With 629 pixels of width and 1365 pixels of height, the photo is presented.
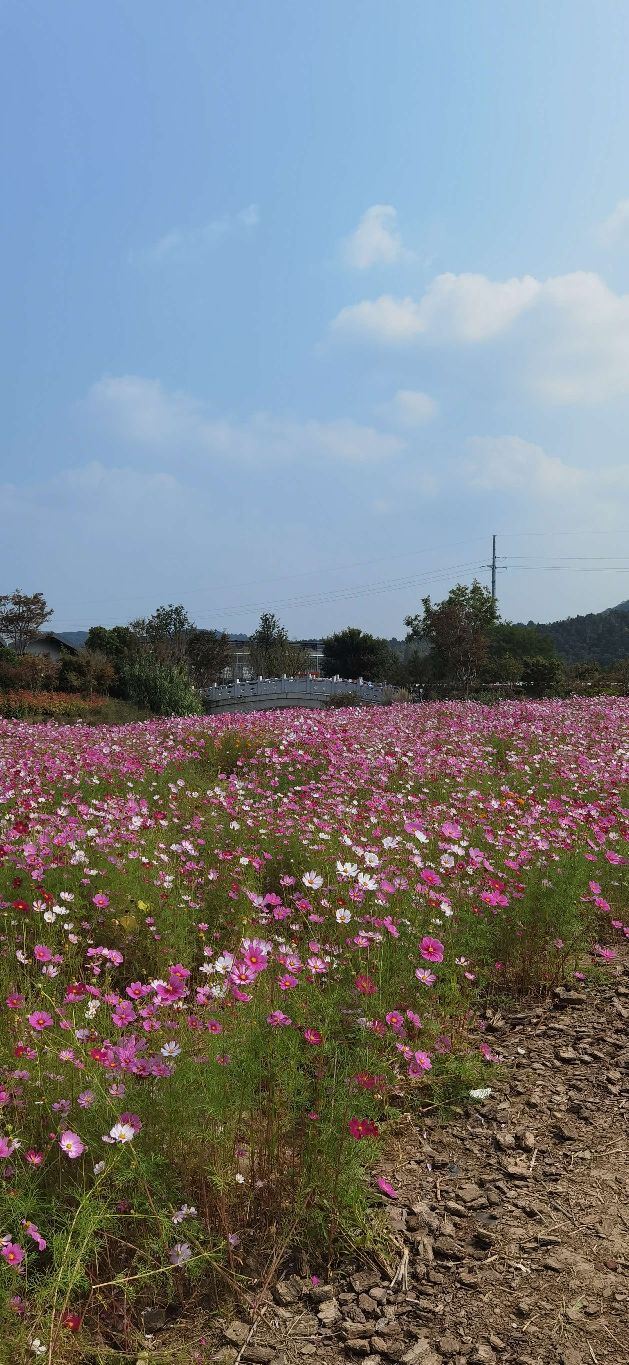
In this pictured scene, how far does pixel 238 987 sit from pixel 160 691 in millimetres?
21281

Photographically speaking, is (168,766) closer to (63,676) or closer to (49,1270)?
(49,1270)

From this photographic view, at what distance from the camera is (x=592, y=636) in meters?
68.3

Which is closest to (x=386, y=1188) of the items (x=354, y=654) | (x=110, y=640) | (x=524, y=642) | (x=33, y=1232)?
(x=33, y=1232)

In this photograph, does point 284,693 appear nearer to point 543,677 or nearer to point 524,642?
point 543,677

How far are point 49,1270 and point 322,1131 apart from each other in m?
0.78

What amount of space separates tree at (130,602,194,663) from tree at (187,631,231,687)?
592 mm

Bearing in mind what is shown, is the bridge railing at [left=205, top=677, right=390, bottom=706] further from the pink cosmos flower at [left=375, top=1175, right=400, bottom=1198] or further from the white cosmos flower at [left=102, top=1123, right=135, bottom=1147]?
the white cosmos flower at [left=102, top=1123, right=135, bottom=1147]

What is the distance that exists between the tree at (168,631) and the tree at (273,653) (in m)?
4.49

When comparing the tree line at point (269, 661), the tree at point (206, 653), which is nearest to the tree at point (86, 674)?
the tree line at point (269, 661)

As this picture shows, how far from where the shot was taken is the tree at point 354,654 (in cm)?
5126

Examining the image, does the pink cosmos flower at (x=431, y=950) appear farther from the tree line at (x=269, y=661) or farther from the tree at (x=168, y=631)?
the tree at (x=168, y=631)

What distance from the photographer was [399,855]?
14.7 ft

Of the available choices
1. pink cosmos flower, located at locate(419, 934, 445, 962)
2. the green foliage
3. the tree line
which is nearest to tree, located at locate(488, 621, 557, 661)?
the tree line

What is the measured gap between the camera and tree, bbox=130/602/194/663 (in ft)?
138
